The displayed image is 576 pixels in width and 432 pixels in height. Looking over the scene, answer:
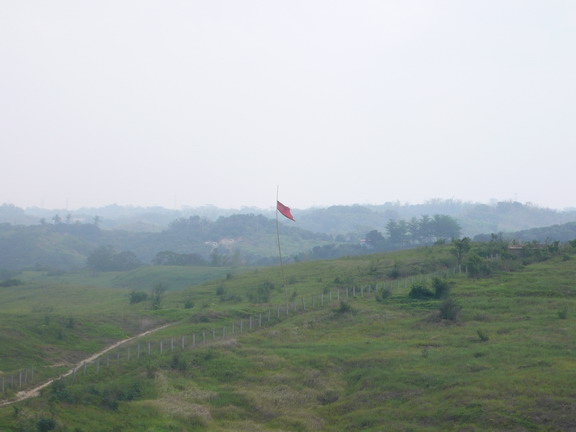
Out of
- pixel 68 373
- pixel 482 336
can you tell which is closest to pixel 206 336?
pixel 68 373

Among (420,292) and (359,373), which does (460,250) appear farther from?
(359,373)

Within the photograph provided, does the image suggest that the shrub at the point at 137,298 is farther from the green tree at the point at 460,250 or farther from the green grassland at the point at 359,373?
the green tree at the point at 460,250

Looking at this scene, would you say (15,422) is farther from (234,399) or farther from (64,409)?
(234,399)

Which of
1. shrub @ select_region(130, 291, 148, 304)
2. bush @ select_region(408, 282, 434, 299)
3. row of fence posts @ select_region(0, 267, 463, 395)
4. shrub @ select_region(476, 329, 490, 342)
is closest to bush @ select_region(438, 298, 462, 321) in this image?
shrub @ select_region(476, 329, 490, 342)

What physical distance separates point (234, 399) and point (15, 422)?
8777 millimetres

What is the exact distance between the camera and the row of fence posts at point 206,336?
105 feet

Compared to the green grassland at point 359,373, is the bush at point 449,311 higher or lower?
higher

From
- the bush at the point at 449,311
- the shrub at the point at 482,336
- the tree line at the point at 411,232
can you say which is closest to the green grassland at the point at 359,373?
the shrub at the point at 482,336

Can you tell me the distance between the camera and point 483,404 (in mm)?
21328

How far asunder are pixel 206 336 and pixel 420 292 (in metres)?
16.4

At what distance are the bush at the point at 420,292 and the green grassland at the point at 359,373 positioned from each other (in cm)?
64

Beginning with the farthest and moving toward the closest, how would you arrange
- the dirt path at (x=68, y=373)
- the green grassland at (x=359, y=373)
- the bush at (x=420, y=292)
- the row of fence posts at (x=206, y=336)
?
the bush at (x=420, y=292), the row of fence posts at (x=206, y=336), the dirt path at (x=68, y=373), the green grassland at (x=359, y=373)

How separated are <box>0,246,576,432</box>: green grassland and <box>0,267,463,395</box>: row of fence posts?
4.17 feet

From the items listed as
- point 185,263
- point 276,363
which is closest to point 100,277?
point 185,263
